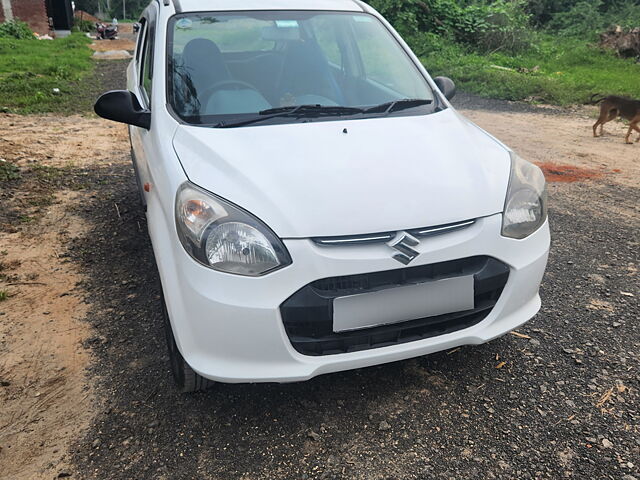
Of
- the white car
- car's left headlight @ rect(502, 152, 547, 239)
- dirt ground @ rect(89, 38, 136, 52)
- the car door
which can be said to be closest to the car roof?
the car door

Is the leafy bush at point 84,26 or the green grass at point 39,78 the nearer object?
the green grass at point 39,78

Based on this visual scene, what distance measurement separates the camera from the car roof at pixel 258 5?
10.5 ft

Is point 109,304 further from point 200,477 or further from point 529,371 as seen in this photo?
point 529,371

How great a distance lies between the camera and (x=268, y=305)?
75.9 inches

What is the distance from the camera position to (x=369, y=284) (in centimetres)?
202

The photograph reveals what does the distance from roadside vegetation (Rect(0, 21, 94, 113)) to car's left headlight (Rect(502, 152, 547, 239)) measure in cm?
803

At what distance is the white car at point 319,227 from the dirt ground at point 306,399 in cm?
30

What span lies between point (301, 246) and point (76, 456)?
1180 millimetres

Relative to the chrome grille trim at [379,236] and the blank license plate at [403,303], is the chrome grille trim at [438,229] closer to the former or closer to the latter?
the chrome grille trim at [379,236]

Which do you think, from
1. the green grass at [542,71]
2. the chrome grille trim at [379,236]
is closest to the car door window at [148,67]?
the chrome grille trim at [379,236]

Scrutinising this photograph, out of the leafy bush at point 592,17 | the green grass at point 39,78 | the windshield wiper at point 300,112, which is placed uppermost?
the windshield wiper at point 300,112

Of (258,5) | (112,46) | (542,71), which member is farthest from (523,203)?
(112,46)

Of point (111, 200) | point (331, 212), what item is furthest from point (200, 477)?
point (111, 200)

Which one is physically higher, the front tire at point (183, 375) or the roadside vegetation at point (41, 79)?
the front tire at point (183, 375)
